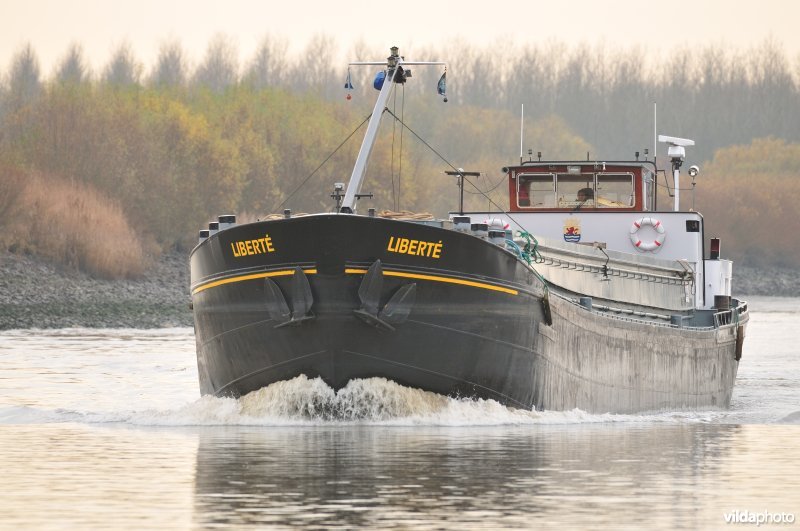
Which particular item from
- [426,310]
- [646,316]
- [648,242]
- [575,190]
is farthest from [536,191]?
[426,310]

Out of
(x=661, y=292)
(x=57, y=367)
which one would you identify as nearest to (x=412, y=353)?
(x=661, y=292)

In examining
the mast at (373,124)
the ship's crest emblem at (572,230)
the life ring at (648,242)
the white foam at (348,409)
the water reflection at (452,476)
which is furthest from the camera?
the life ring at (648,242)

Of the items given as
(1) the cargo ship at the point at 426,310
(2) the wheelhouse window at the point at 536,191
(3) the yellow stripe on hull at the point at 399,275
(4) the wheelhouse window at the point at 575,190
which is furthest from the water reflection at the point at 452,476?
(2) the wheelhouse window at the point at 536,191

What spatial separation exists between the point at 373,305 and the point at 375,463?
4529 mm

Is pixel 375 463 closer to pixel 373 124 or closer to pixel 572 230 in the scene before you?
pixel 373 124

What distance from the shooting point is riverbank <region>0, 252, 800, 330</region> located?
62.0 meters

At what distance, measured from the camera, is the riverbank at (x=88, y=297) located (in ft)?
204

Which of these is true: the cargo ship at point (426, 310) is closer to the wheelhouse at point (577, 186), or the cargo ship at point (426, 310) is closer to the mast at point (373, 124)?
the mast at point (373, 124)

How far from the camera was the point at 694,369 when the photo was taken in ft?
103

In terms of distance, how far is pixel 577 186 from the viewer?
32406 mm

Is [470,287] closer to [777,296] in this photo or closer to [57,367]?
[57,367]

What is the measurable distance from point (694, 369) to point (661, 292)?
5.02ft

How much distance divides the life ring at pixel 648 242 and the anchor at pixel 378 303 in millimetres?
9309

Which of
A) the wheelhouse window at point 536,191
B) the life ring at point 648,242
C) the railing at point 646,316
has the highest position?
the wheelhouse window at point 536,191
